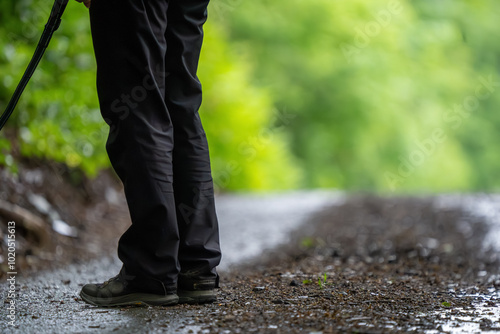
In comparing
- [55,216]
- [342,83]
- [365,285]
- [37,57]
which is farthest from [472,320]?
[342,83]

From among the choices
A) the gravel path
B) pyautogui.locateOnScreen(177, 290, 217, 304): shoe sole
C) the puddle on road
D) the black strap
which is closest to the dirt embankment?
the gravel path

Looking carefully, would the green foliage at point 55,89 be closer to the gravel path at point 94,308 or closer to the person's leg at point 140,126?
the gravel path at point 94,308

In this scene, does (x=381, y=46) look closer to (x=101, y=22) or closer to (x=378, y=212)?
(x=378, y=212)

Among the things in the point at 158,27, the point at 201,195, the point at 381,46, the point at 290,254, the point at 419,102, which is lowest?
the point at 290,254

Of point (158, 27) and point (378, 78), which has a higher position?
point (378, 78)

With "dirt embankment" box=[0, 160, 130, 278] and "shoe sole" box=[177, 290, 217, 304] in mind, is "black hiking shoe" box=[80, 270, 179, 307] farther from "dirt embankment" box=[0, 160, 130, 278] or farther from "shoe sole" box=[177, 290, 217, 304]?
"dirt embankment" box=[0, 160, 130, 278]

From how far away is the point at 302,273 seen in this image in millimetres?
3006

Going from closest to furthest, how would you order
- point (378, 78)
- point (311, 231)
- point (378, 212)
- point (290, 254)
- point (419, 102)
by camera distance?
point (290, 254) → point (311, 231) → point (378, 212) → point (378, 78) → point (419, 102)

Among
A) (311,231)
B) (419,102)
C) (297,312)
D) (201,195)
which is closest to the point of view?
(297,312)

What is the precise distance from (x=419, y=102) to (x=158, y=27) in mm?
19401

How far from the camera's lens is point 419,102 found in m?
20.6

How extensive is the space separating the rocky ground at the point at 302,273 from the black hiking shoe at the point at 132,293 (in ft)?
0.14

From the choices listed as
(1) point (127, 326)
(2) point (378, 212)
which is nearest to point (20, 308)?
(1) point (127, 326)

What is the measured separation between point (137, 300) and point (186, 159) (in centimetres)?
52
